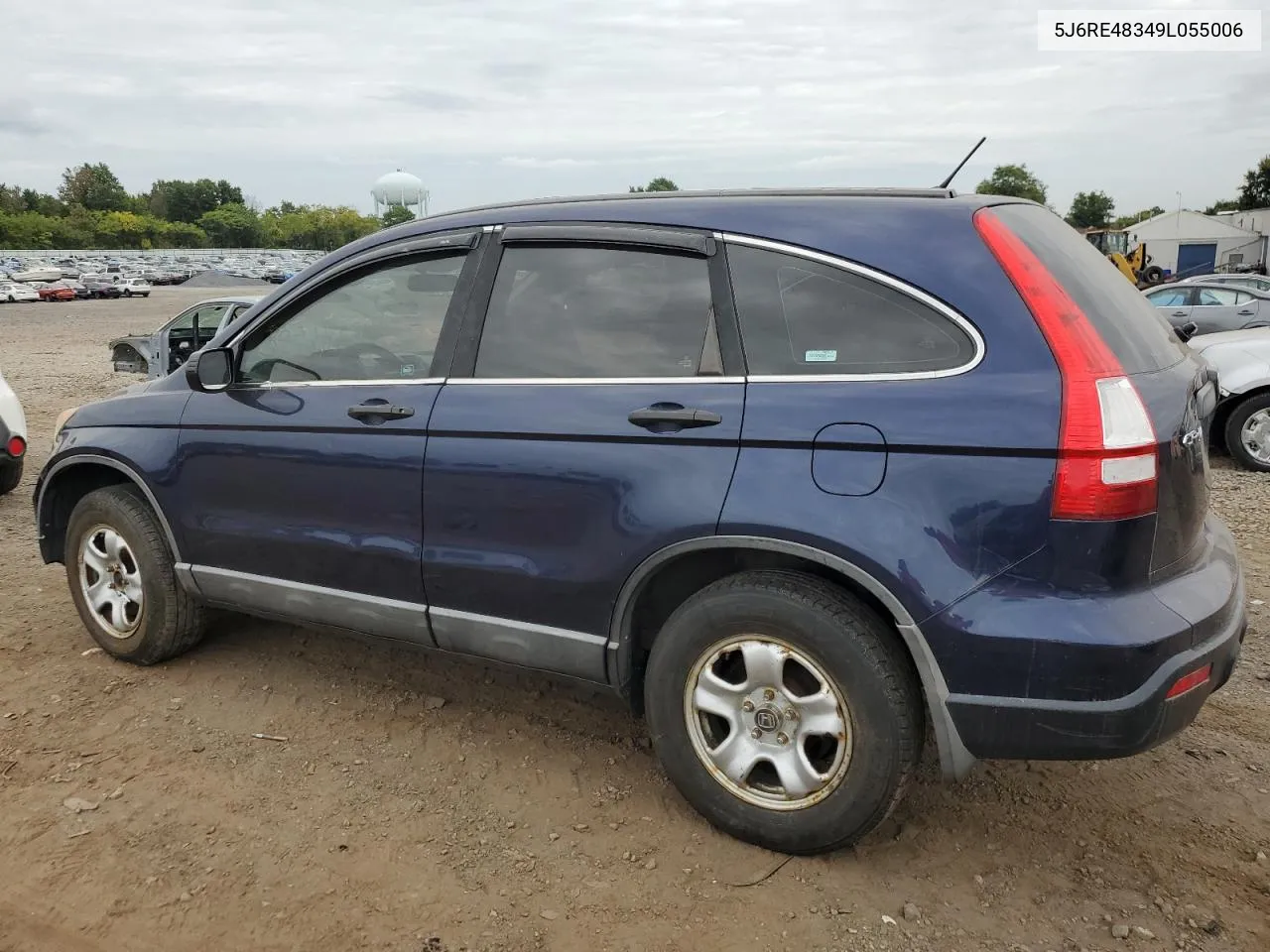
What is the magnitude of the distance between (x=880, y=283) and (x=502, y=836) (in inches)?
77.2

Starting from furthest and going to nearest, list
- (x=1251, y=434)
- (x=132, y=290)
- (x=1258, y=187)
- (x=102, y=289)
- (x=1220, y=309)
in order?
(x=1258, y=187), (x=132, y=290), (x=102, y=289), (x=1220, y=309), (x=1251, y=434)

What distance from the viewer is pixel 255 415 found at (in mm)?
3627

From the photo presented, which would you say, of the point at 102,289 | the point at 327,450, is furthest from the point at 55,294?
the point at 327,450

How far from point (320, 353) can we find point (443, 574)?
1.02m

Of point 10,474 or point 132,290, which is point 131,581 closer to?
point 10,474

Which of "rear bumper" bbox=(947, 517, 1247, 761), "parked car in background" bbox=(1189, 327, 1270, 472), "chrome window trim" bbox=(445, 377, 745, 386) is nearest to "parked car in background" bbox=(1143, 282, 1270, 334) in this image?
"parked car in background" bbox=(1189, 327, 1270, 472)

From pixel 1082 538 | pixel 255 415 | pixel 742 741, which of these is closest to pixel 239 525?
pixel 255 415

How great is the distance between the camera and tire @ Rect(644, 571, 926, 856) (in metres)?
2.56

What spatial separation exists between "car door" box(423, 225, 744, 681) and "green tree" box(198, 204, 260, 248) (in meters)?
134

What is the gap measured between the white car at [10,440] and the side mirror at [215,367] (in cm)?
411

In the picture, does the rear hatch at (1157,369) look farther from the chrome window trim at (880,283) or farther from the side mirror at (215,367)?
the side mirror at (215,367)

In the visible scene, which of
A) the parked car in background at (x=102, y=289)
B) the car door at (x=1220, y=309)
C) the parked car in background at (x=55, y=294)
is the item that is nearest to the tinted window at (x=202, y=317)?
the car door at (x=1220, y=309)

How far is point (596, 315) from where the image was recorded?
9.96ft

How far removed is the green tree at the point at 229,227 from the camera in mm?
124188
